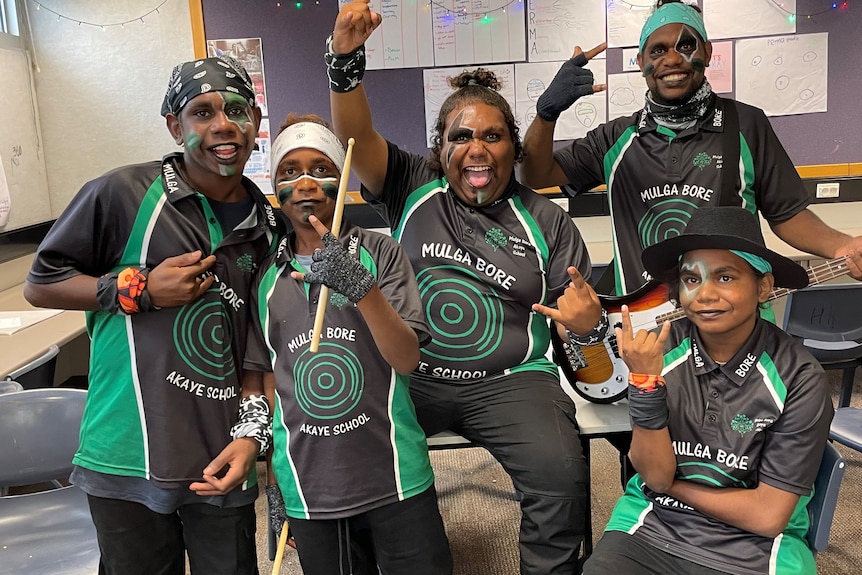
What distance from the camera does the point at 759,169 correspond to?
6.82 ft

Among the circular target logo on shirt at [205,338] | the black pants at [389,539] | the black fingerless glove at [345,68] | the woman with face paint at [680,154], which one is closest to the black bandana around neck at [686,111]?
the woman with face paint at [680,154]

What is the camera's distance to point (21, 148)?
3688 millimetres

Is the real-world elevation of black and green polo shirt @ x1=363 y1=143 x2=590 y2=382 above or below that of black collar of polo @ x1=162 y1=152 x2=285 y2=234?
below

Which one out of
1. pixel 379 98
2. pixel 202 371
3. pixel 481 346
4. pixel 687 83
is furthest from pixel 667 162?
pixel 379 98

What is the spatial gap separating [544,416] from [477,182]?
2.04 ft

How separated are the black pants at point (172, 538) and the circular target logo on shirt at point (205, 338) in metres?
0.30

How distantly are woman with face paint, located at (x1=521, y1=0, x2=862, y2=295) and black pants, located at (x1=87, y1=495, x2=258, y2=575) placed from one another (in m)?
1.31

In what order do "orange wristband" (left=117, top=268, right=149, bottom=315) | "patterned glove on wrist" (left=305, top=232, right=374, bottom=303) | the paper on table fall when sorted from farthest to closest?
the paper on table
"orange wristband" (left=117, top=268, right=149, bottom=315)
"patterned glove on wrist" (left=305, top=232, right=374, bottom=303)

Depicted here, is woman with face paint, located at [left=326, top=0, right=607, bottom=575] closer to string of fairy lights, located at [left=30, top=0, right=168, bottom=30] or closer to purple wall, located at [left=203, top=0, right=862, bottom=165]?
purple wall, located at [left=203, top=0, right=862, bottom=165]

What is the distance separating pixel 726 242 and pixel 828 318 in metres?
1.73

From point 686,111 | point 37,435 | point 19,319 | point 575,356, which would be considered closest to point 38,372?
point 19,319

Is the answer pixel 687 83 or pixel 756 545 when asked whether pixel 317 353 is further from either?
pixel 687 83

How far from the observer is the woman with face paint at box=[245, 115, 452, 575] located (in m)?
1.49

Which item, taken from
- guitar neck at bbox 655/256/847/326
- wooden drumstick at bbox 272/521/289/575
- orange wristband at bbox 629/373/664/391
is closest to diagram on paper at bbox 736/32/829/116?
guitar neck at bbox 655/256/847/326
